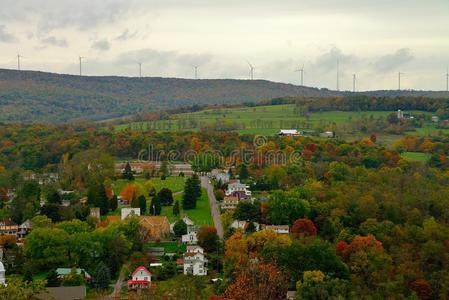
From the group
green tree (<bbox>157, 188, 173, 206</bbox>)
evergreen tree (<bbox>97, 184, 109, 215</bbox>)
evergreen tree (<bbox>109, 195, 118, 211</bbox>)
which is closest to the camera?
evergreen tree (<bbox>97, 184, 109, 215</bbox>)

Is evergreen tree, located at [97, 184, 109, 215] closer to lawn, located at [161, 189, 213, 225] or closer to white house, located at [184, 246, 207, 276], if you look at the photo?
lawn, located at [161, 189, 213, 225]

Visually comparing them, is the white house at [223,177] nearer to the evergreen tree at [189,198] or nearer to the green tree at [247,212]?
the evergreen tree at [189,198]

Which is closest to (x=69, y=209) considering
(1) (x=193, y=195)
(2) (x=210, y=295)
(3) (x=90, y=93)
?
(1) (x=193, y=195)

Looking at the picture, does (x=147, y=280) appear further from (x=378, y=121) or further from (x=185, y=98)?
(x=185, y=98)

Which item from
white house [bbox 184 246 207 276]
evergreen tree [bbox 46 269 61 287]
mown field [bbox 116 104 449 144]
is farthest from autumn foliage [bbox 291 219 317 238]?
mown field [bbox 116 104 449 144]

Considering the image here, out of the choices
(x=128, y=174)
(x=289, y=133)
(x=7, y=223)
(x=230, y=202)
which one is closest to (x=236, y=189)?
(x=230, y=202)
